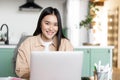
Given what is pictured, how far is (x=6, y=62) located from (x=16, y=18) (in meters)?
1.21

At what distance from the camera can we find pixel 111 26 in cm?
945

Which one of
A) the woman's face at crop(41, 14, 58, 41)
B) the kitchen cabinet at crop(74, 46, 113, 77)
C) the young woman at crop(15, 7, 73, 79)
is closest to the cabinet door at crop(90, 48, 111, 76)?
the kitchen cabinet at crop(74, 46, 113, 77)

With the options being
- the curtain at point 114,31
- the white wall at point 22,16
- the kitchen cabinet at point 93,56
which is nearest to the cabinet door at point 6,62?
the white wall at point 22,16

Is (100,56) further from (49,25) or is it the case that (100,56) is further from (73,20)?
(49,25)

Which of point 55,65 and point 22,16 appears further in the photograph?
point 22,16

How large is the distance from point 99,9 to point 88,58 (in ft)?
3.82

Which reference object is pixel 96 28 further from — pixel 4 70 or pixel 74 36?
pixel 4 70

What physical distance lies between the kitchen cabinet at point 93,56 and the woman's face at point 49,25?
2254 millimetres

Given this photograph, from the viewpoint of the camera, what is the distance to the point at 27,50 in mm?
2289

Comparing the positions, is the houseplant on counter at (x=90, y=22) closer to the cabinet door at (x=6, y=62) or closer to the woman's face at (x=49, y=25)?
the cabinet door at (x=6, y=62)

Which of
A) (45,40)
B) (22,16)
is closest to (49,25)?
(45,40)

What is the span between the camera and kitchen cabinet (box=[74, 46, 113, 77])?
14.9 feet

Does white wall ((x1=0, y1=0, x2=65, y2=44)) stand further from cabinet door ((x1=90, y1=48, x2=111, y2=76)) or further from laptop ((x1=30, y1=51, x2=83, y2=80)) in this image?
laptop ((x1=30, y1=51, x2=83, y2=80))

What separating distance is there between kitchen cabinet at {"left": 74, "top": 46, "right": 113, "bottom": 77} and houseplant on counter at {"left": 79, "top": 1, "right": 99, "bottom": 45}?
21 cm
